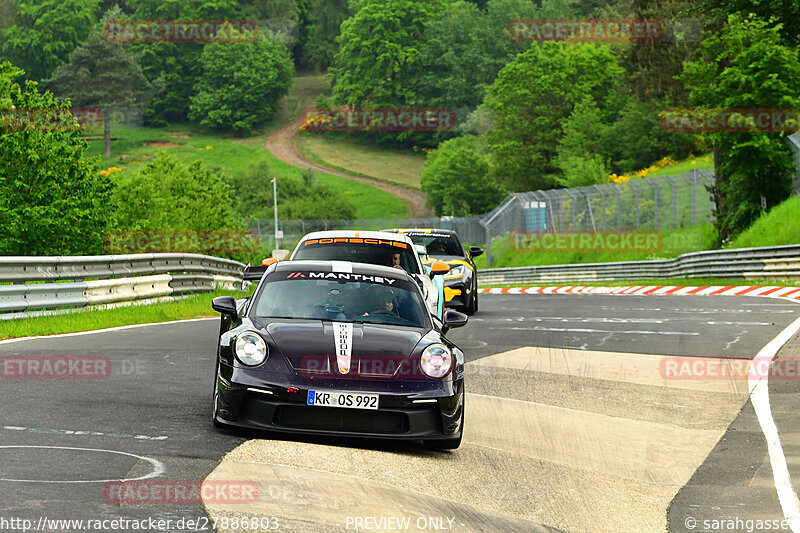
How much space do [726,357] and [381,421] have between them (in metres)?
6.99

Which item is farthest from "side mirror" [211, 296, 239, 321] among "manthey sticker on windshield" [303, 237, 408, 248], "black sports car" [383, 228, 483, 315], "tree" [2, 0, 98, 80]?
"tree" [2, 0, 98, 80]

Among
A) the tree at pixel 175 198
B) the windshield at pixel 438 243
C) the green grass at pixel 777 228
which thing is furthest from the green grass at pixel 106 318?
the tree at pixel 175 198

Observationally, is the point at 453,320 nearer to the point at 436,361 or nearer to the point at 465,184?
the point at 436,361

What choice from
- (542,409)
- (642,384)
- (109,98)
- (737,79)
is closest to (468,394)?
(542,409)

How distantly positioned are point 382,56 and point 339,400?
468 feet

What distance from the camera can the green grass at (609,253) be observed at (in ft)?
133

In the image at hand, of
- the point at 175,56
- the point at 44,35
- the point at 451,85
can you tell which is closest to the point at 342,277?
the point at 451,85

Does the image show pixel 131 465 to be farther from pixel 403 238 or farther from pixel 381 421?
pixel 403 238

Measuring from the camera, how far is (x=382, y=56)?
481ft

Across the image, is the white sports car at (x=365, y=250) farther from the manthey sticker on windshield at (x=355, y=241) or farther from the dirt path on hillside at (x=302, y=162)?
the dirt path on hillside at (x=302, y=162)

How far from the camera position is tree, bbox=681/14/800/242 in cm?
3284

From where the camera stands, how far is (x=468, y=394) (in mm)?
10258

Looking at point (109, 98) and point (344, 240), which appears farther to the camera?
point (109, 98)

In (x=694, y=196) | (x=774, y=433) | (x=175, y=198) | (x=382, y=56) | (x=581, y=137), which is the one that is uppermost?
(x=774, y=433)
